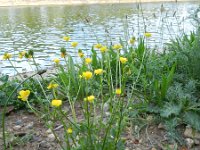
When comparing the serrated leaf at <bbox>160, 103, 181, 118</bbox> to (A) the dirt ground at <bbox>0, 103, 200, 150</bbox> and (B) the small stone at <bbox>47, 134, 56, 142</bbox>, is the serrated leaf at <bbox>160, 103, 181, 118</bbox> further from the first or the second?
(B) the small stone at <bbox>47, 134, 56, 142</bbox>

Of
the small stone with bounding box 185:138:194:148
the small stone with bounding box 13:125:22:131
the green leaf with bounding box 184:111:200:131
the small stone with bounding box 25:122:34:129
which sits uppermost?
the green leaf with bounding box 184:111:200:131

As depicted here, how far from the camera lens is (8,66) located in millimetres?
4902

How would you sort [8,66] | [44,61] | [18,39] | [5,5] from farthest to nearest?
1. [5,5]
2. [18,39]
3. [44,61]
4. [8,66]

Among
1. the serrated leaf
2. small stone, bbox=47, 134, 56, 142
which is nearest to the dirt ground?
small stone, bbox=47, 134, 56, 142

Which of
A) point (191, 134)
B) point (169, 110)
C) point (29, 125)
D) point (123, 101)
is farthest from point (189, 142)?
point (29, 125)

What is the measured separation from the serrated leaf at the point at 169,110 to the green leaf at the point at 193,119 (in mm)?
65

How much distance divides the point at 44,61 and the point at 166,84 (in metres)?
3.37

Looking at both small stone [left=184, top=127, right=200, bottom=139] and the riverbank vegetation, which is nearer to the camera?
the riverbank vegetation

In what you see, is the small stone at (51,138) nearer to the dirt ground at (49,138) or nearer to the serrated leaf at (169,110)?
the dirt ground at (49,138)

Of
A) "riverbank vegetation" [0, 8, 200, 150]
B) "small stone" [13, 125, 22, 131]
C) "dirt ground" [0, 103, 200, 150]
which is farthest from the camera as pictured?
"small stone" [13, 125, 22, 131]

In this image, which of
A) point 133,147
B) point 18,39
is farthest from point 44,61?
point 133,147

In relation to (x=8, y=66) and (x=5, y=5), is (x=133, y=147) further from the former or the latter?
(x=5, y=5)

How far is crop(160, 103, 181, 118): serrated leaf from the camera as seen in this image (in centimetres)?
→ 213

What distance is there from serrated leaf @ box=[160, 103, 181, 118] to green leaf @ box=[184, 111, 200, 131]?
0.06 metres
